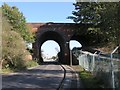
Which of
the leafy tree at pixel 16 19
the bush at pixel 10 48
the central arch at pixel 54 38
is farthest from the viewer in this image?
the central arch at pixel 54 38

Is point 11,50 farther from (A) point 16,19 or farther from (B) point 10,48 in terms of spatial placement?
(A) point 16,19

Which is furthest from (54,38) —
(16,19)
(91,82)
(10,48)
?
(91,82)

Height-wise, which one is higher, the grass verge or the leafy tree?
the leafy tree

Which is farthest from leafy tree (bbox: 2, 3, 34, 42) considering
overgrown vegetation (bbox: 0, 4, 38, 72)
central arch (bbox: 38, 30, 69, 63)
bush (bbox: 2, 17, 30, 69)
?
bush (bbox: 2, 17, 30, 69)

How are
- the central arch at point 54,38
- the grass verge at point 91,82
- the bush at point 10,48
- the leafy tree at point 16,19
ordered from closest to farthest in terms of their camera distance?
1. the grass verge at point 91,82
2. the bush at point 10,48
3. the leafy tree at point 16,19
4. the central arch at point 54,38

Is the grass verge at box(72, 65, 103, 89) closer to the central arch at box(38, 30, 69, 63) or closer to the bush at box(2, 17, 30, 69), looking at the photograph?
the bush at box(2, 17, 30, 69)

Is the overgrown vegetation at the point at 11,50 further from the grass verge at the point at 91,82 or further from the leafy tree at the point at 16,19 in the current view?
the grass verge at the point at 91,82

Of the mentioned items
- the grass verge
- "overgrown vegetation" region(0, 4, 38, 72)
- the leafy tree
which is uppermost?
the leafy tree

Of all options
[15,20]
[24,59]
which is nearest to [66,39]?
[15,20]

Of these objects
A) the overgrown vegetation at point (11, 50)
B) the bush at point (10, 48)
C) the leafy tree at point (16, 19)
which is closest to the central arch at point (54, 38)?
the leafy tree at point (16, 19)

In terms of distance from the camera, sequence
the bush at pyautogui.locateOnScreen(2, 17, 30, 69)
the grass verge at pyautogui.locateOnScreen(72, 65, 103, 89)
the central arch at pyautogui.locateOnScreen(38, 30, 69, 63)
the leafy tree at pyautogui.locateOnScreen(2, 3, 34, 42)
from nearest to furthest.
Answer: the grass verge at pyautogui.locateOnScreen(72, 65, 103, 89) < the bush at pyautogui.locateOnScreen(2, 17, 30, 69) < the leafy tree at pyautogui.locateOnScreen(2, 3, 34, 42) < the central arch at pyautogui.locateOnScreen(38, 30, 69, 63)

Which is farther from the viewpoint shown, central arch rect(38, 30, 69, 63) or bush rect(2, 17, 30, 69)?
central arch rect(38, 30, 69, 63)

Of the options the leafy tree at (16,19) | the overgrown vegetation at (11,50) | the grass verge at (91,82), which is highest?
the leafy tree at (16,19)

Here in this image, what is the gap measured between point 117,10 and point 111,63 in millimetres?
2150
